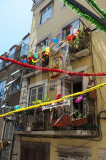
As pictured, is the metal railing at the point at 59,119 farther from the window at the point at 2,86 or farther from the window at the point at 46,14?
the window at the point at 46,14

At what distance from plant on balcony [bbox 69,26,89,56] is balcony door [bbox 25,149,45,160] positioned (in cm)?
562

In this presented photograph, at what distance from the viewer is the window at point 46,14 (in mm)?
12245

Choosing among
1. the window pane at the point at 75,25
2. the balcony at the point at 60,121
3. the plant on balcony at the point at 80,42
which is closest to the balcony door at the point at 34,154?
the balcony at the point at 60,121

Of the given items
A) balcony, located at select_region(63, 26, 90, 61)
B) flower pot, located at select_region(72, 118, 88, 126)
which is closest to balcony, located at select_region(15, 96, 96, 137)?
flower pot, located at select_region(72, 118, 88, 126)

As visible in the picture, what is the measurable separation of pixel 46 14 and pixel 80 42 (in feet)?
21.2

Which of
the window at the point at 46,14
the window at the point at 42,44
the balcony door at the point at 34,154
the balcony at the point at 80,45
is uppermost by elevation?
the window at the point at 46,14

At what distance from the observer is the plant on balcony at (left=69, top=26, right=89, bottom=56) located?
7660mm

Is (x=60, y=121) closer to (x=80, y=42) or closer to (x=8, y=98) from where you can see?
(x=80, y=42)

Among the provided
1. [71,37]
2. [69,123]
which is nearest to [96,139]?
[69,123]

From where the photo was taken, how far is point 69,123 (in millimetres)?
6125

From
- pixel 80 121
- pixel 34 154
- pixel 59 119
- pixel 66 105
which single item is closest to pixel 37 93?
pixel 66 105

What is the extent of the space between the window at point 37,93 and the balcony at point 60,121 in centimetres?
138

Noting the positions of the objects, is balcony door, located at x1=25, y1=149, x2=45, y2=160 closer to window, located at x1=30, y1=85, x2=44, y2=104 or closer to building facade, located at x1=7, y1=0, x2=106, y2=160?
building facade, located at x1=7, y1=0, x2=106, y2=160

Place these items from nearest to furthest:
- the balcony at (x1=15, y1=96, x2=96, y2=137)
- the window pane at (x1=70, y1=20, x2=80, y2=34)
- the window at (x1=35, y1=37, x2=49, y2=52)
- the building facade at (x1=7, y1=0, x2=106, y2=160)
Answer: the balcony at (x1=15, y1=96, x2=96, y2=137) < the building facade at (x1=7, y1=0, x2=106, y2=160) < the window pane at (x1=70, y1=20, x2=80, y2=34) < the window at (x1=35, y1=37, x2=49, y2=52)
